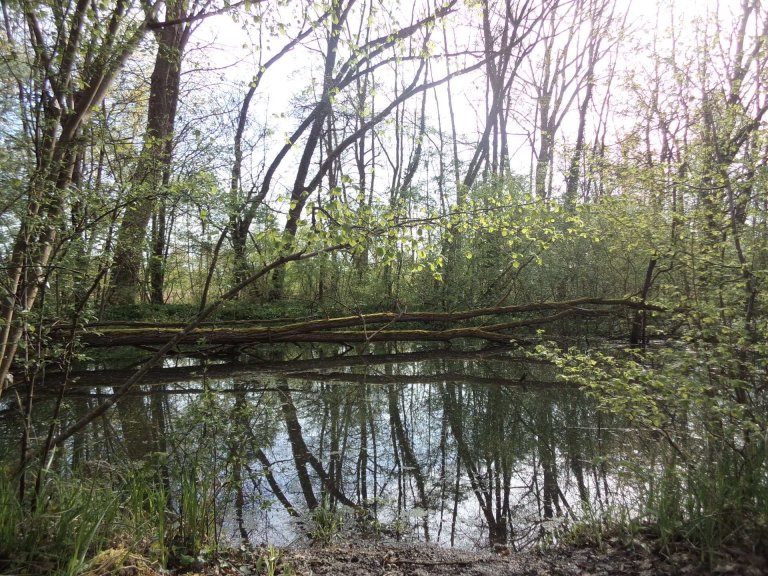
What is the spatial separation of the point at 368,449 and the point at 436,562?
2692mm

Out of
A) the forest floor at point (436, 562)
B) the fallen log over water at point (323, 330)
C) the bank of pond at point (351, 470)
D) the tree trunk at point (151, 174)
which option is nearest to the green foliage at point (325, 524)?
the bank of pond at point (351, 470)

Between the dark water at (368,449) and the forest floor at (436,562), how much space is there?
0.38 m

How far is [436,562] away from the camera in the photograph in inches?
127

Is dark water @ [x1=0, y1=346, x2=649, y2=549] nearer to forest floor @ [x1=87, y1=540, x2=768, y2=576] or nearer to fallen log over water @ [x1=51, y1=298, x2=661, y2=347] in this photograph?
forest floor @ [x1=87, y1=540, x2=768, y2=576]

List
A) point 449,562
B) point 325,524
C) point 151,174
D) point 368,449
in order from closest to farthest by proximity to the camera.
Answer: point 449,562 < point 325,524 < point 151,174 < point 368,449

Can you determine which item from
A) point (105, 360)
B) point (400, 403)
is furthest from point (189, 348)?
point (400, 403)

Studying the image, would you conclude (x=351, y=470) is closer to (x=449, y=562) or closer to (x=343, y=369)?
(x=449, y=562)

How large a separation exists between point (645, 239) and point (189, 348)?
9502mm

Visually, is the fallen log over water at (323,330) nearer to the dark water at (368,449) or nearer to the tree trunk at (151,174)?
the dark water at (368,449)

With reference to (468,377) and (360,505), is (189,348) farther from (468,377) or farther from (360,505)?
(360,505)

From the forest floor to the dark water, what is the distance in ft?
1.23

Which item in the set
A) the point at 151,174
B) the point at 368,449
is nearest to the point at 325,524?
the point at 368,449

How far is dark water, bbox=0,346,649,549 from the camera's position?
3.93 m

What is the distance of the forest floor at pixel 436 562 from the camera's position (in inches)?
104
